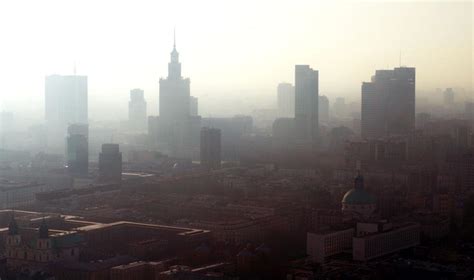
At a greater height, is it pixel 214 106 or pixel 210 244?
pixel 214 106

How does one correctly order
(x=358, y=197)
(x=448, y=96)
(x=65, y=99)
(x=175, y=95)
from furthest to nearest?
(x=65, y=99) → (x=175, y=95) → (x=448, y=96) → (x=358, y=197)

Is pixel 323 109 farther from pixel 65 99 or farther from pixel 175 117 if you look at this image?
pixel 65 99

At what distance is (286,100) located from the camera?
4191cm

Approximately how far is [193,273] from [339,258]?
3.28 meters

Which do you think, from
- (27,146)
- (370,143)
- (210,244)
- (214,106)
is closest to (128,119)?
(214,106)

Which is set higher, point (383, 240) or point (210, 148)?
point (210, 148)

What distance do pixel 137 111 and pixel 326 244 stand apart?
2891 cm

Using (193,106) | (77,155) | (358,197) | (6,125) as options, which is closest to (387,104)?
(193,106)

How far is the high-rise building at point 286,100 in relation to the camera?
40619 mm

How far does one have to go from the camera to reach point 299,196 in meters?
20.8

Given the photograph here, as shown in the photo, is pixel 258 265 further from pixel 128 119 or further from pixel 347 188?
pixel 128 119

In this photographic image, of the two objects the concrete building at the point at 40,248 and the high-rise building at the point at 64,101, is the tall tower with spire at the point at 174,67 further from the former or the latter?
the concrete building at the point at 40,248

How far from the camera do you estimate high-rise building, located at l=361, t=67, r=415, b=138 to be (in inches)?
1272

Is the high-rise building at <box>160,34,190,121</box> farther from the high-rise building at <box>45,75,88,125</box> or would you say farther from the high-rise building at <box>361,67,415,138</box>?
the high-rise building at <box>361,67,415,138</box>
